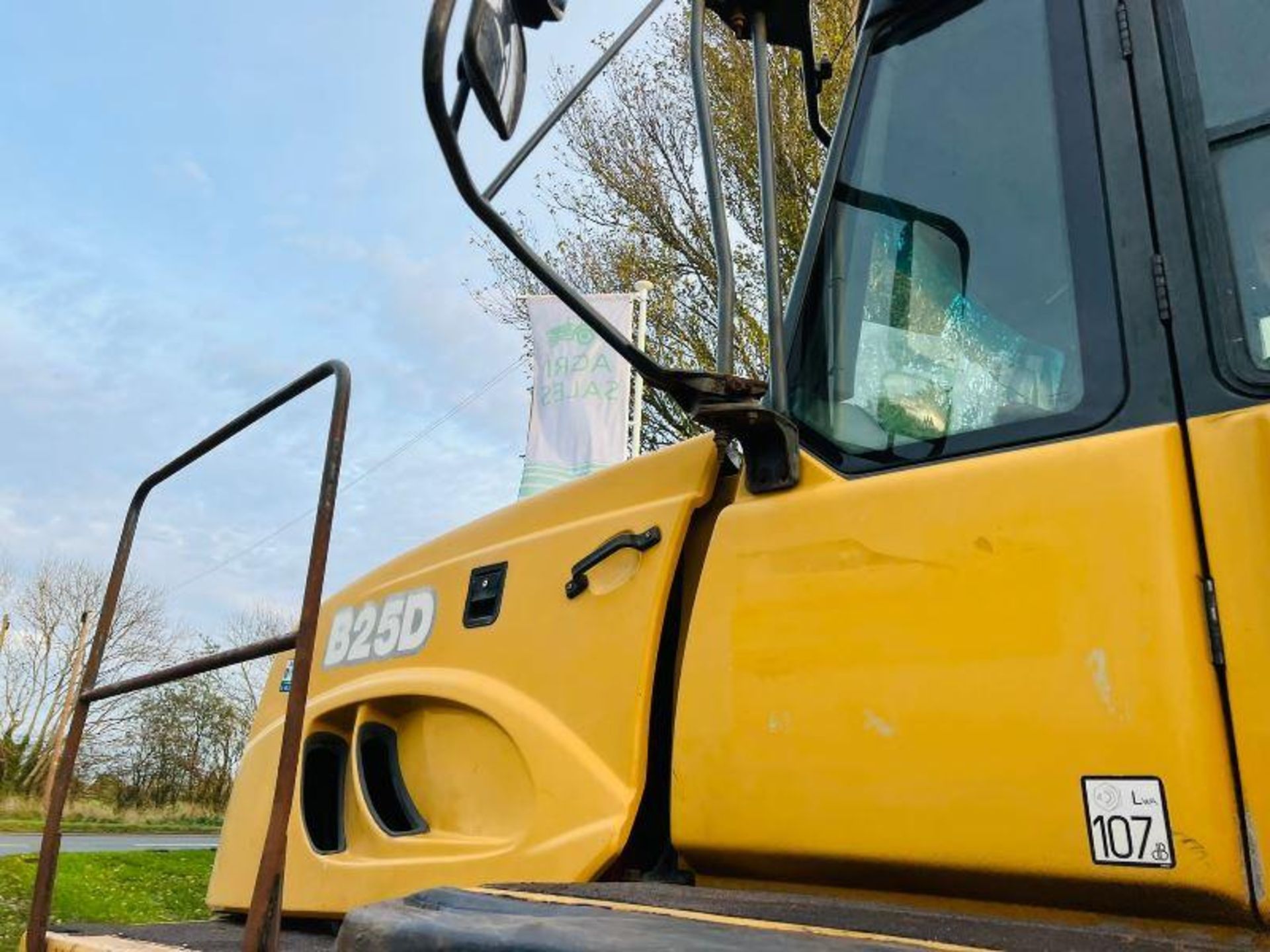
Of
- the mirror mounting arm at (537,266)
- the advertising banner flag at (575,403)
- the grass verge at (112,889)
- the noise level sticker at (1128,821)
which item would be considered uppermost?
the advertising banner flag at (575,403)

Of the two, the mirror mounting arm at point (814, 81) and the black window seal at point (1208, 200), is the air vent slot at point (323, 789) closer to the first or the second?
the mirror mounting arm at point (814, 81)

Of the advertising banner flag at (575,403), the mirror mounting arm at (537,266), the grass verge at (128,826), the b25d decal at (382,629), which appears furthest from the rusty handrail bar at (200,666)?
the grass verge at (128,826)

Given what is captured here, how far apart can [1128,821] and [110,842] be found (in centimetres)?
2830

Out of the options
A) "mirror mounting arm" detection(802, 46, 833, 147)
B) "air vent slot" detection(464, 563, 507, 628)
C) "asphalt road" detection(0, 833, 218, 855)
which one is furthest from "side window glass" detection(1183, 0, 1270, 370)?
"asphalt road" detection(0, 833, 218, 855)

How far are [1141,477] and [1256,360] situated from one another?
22cm

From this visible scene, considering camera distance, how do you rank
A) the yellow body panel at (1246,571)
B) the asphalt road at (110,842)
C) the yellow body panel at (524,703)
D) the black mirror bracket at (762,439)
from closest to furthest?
the yellow body panel at (1246,571)
the black mirror bracket at (762,439)
the yellow body panel at (524,703)
the asphalt road at (110,842)

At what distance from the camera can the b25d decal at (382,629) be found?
2.43 meters

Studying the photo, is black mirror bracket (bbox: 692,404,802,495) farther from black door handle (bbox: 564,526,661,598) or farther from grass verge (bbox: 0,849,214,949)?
grass verge (bbox: 0,849,214,949)

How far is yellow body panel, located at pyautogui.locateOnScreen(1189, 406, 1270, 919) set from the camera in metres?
1.12

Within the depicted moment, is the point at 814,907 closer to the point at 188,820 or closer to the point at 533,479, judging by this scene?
the point at 533,479

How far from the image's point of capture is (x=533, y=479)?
8398mm

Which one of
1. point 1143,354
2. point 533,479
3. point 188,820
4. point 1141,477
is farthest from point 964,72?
point 188,820

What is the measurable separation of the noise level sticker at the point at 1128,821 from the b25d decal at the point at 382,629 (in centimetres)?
154

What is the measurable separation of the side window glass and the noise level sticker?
1.76ft
